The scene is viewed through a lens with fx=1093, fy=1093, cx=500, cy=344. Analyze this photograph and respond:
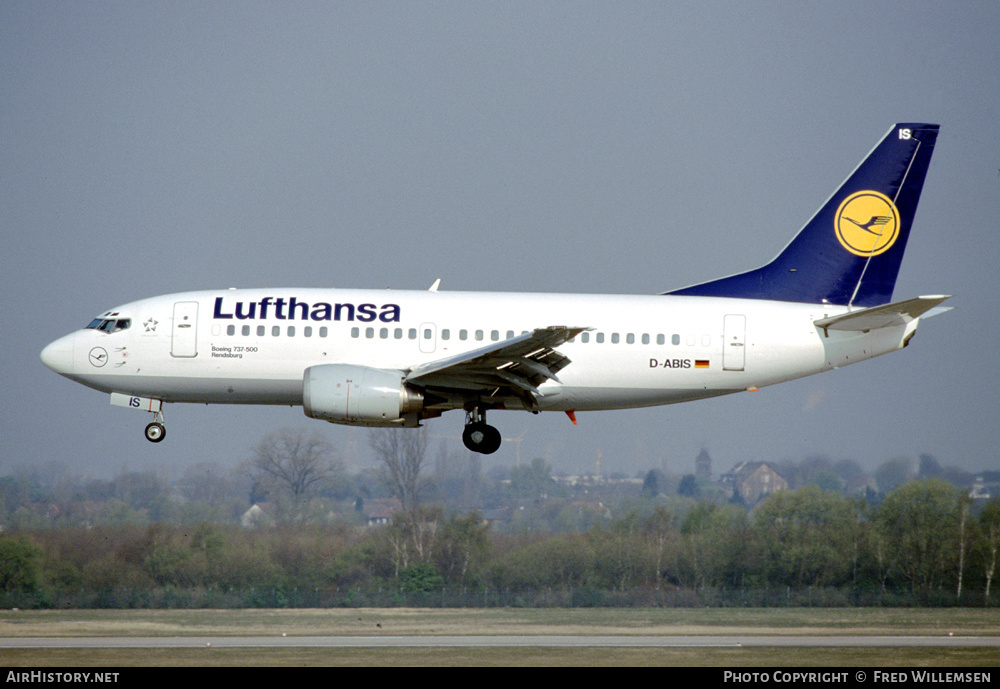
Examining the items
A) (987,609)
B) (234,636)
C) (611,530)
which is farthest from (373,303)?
(987,609)

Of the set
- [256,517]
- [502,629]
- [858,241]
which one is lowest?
[502,629]

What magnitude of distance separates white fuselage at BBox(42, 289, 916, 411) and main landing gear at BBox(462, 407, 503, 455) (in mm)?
1363

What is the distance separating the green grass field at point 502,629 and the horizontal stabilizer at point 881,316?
748 cm

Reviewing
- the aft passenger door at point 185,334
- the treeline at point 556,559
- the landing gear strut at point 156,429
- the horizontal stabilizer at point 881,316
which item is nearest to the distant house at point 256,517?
the treeline at point 556,559

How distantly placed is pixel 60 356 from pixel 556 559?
640 inches

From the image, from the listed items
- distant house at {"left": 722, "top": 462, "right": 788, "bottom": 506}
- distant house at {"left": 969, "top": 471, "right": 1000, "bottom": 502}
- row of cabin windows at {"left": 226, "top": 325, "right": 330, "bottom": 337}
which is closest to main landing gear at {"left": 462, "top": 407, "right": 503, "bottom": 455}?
row of cabin windows at {"left": 226, "top": 325, "right": 330, "bottom": 337}

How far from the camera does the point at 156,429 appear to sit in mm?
26891

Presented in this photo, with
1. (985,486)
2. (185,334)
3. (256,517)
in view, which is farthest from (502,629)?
(985,486)

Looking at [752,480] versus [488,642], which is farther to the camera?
[752,480]

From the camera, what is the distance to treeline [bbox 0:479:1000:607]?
32156 millimetres

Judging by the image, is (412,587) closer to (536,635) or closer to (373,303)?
(536,635)

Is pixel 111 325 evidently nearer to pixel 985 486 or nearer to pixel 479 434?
pixel 479 434

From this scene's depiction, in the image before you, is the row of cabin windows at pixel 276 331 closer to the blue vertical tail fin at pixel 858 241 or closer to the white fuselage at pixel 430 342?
the white fuselage at pixel 430 342
